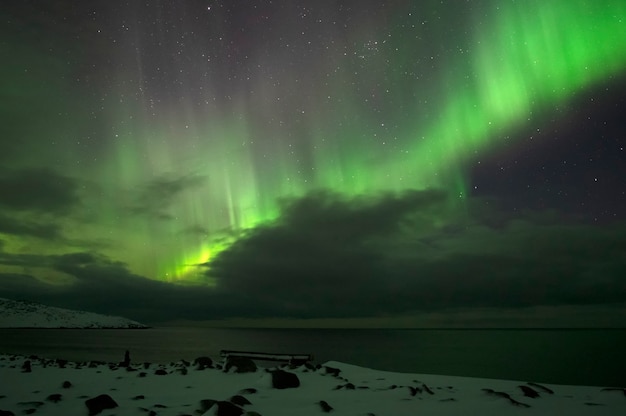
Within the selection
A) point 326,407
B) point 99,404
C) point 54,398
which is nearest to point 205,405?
point 99,404

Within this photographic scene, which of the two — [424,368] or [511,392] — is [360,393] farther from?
[424,368]

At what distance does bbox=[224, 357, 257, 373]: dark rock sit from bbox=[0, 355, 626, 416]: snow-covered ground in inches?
19.7

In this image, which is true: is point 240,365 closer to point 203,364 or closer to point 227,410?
point 203,364

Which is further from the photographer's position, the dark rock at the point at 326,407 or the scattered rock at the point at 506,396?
the scattered rock at the point at 506,396

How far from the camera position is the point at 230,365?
26422mm

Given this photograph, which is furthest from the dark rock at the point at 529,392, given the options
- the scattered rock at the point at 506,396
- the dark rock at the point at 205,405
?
the dark rock at the point at 205,405

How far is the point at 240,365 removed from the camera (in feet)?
85.8

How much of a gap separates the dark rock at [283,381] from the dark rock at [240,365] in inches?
247

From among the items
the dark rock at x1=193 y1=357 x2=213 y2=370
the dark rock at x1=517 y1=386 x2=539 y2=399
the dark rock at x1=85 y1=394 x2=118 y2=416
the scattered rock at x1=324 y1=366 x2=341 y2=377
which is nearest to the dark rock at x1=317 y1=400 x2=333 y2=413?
Answer: the dark rock at x1=85 y1=394 x2=118 y2=416

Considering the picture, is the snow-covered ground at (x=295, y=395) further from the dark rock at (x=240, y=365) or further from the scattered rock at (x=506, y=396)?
the dark rock at (x=240, y=365)

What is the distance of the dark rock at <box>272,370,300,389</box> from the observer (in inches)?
776

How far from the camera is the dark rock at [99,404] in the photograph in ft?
47.7

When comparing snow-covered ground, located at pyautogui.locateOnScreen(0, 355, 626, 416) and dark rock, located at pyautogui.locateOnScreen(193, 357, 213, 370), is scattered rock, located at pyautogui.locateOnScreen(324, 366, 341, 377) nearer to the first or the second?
snow-covered ground, located at pyautogui.locateOnScreen(0, 355, 626, 416)

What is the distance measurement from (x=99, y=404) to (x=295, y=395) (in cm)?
711
